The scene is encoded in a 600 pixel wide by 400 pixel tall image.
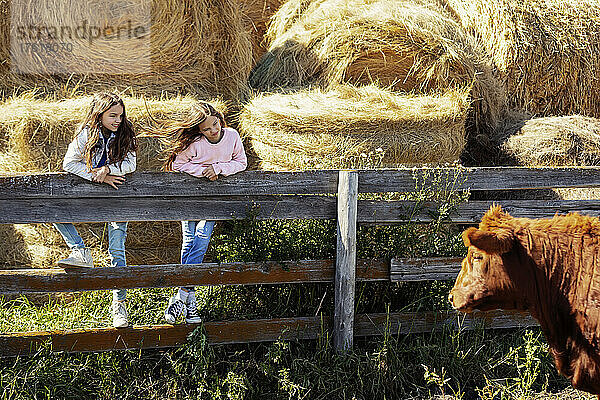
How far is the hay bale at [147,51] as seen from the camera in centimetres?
591

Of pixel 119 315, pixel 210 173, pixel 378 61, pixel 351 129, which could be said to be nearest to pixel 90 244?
pixel 119 315

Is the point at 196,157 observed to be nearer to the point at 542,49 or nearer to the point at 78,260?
the point at 78,260

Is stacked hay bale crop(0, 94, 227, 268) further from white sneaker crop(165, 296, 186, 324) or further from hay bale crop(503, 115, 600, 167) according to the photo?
hay bale crop(503, 115, 600, 167)

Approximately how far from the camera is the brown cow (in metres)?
3.12

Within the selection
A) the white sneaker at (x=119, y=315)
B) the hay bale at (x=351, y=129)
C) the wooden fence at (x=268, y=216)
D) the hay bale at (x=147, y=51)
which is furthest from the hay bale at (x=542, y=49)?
the white sneaker at (x=119, y=315)

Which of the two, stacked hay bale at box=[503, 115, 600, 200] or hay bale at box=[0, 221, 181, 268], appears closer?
hay bale at box=[0, 221, 181, 268]

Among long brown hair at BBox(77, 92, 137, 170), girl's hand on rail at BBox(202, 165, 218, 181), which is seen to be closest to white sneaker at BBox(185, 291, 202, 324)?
girl's hand on rail at BBox(202, 165, 218, 181)

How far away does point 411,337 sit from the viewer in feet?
15.5

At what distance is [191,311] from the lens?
4.31 m

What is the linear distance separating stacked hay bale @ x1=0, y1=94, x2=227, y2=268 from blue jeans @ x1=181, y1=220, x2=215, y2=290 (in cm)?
101

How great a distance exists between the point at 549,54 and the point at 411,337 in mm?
3693

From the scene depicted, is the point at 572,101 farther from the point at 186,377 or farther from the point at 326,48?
the point at 186,377

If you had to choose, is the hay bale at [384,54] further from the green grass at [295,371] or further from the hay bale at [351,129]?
the green grass at [295,371]

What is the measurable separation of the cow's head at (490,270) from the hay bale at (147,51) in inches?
135
